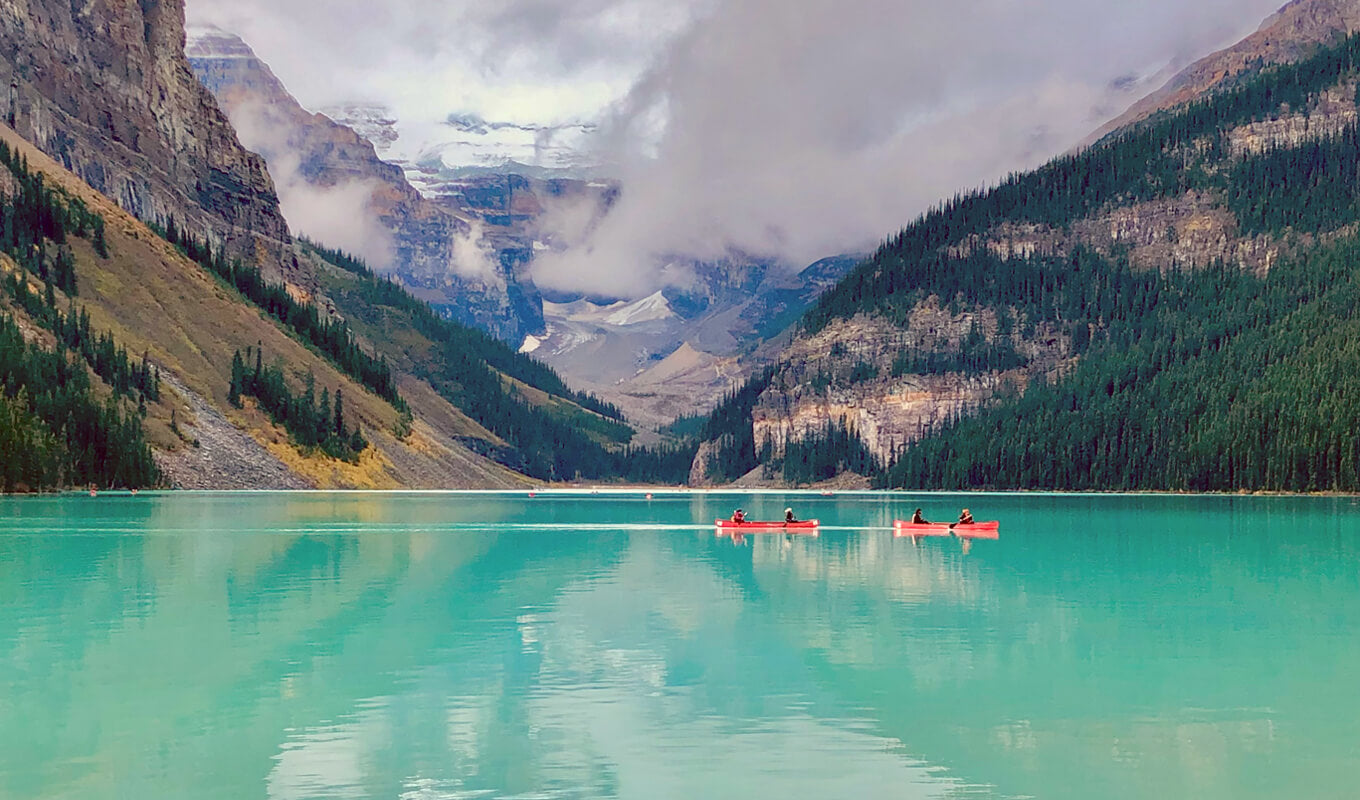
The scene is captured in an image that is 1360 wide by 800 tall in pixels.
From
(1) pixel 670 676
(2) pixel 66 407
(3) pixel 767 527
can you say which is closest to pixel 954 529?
(3) pixel 767 527

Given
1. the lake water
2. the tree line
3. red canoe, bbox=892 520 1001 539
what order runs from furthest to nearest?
the tree line
red canoe, bbox=892 520 1001 539
the lake water

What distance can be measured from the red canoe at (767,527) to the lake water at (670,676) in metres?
31.6

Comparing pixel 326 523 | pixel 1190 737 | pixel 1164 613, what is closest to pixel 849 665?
pixel 1190 737

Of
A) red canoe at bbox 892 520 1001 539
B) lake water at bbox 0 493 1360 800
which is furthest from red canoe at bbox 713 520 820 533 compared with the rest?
lake water at bbox 0 493 1360 800

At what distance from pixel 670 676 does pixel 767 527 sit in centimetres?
8136

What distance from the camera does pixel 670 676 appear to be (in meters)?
38.9

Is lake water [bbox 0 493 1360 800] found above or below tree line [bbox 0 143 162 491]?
below

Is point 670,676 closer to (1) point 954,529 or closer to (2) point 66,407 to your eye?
(1) point 954,529

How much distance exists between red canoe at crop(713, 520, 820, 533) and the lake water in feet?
104

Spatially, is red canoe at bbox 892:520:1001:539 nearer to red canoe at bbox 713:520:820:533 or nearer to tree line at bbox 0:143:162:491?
red canoe at bbox 713:520:820:533

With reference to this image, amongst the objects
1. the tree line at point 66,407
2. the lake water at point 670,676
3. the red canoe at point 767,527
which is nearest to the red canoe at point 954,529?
the red canoe at point 767,527

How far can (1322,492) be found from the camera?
197375 millimetres

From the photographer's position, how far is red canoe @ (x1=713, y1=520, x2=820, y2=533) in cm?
11600

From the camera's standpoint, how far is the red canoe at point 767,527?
116 meters
